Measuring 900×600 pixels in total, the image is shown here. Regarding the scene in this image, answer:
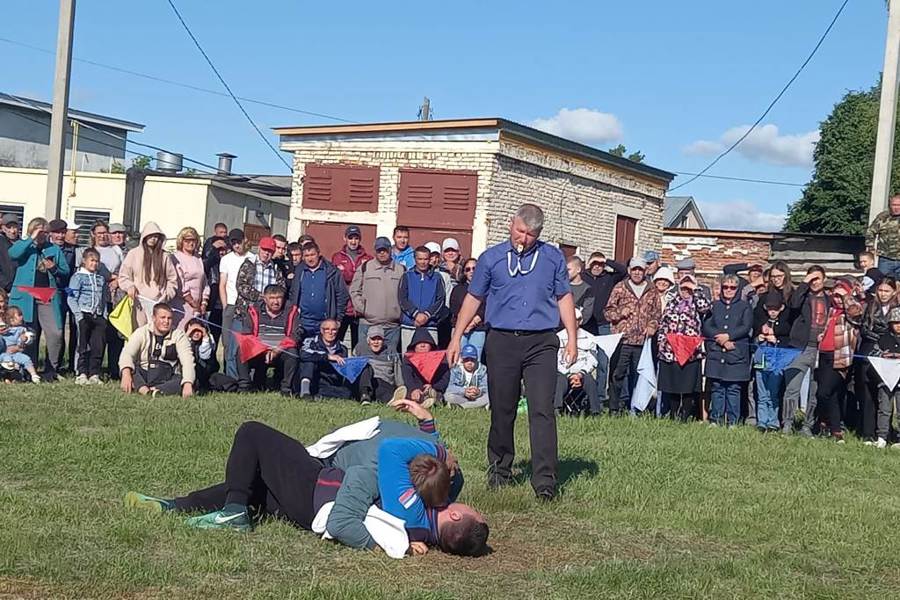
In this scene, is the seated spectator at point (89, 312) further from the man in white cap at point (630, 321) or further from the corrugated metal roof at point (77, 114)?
the corrugated metal roof at point (77, 114)

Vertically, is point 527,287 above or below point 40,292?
above

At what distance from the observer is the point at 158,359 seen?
45.9 feet

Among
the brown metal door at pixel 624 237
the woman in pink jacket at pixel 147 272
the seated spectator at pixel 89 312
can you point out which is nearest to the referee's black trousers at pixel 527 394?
the woman in pink jacket at pixel 147 272

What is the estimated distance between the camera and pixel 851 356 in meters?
13.5

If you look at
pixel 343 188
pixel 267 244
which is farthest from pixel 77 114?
pixel 267 244

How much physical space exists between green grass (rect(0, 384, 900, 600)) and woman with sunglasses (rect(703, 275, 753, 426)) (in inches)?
57.7

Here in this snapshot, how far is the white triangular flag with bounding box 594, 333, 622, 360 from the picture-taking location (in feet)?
47.4

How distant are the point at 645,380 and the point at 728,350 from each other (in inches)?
43.3

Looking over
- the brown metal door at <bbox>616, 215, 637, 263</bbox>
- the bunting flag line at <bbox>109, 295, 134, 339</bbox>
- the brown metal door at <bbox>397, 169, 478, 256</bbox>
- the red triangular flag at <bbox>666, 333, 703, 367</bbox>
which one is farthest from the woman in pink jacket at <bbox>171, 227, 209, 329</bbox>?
the brown metal door at <bbox>616, 215, 637, 263</bbox>

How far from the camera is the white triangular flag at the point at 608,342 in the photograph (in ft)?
47.4

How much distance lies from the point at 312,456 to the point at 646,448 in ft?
16.8

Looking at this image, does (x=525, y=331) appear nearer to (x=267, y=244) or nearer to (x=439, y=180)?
(x=267, y=244)

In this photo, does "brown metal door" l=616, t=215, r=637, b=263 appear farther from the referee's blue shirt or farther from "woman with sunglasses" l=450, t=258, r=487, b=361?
the referee's blue shirt

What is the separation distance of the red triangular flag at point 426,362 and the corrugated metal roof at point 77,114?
127ft
